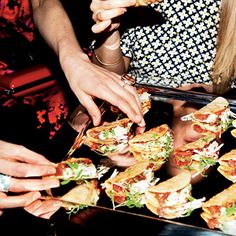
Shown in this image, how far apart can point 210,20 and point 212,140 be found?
104cm

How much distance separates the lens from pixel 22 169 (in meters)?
1.44

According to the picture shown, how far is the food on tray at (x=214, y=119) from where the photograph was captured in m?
2.02

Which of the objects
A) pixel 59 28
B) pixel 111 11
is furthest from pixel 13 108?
pixel 111 11

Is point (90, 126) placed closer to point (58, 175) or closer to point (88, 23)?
point (58, 175)

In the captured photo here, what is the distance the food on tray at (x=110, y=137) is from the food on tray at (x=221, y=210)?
509mm

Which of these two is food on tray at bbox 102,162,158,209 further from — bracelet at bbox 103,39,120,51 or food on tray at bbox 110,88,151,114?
bracelet at bbox 103,39,120,51

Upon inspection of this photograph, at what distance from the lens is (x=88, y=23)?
12.6 ft

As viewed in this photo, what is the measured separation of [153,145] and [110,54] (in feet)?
2.28

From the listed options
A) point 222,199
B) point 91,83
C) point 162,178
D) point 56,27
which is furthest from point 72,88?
point 222,199

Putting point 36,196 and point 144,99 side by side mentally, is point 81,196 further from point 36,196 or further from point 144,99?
point 144,99

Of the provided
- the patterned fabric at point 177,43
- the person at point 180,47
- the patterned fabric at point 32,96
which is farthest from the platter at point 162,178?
the patterned fabric at point 32,96

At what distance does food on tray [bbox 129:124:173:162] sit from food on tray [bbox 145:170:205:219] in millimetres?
170

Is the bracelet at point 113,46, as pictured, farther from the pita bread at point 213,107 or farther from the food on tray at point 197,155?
the food on tray at point 197,155

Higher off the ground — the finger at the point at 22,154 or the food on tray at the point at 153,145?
the finger at the point at 22,154
